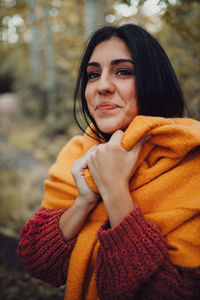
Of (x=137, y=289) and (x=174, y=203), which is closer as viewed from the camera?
(x=137, y=289)

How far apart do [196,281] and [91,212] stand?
620mm

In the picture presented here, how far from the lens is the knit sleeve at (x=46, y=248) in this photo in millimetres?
1184

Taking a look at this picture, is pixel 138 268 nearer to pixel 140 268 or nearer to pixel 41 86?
pixel 140 268

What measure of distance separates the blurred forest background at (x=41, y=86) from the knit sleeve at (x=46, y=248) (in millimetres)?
1026

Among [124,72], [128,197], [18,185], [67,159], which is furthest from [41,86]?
[128,197]

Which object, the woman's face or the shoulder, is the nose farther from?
the shoulder

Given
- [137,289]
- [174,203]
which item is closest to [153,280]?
[137,289]

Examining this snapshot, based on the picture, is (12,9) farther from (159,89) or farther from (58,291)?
(58,291)

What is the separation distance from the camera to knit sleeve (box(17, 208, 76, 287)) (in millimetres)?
1184

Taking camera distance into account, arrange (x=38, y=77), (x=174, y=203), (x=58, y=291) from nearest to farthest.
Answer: (x=174, y=203), (x=58, y=291), (x=38, y=77)

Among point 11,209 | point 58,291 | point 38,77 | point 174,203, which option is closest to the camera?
point 174,203

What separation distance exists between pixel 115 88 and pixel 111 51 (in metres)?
0.23

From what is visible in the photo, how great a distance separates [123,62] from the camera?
3.70ft

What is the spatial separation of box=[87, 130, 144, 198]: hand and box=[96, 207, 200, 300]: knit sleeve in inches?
6.2
